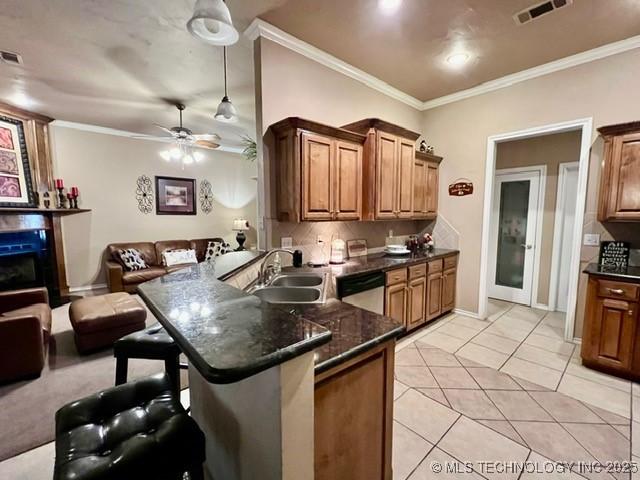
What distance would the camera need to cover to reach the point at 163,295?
120cm

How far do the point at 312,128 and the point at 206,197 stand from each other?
473cm

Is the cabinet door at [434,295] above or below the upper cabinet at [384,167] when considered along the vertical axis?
below

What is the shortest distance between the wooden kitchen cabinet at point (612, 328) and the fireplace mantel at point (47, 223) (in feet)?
23.2

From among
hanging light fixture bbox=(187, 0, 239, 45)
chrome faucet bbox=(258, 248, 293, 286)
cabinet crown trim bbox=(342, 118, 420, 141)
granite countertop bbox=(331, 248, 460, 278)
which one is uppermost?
hanging light fixture bbox=(187, 0, 239, 45)

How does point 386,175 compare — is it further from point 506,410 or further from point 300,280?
point 506,410

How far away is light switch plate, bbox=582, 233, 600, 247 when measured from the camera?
9.99 ft

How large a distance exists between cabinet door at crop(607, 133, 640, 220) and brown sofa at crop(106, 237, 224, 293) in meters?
5.75

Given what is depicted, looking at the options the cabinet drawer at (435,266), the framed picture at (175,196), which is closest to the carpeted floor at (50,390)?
the cabinet drawer at (435,266)

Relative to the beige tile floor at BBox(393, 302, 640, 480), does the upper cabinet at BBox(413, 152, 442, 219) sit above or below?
above

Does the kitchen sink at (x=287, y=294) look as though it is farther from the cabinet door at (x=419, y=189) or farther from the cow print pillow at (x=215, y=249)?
the cow print pillow at (x=215, y=249)

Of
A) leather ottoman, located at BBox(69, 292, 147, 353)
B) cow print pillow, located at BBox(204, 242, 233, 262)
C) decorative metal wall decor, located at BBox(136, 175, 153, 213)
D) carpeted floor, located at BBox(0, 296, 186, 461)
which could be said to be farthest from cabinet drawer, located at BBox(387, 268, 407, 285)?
decorative metal wall decor, located at BBox(136, 175, 153, 213)

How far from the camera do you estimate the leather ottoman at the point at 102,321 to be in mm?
2924

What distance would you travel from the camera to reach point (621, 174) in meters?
2.69

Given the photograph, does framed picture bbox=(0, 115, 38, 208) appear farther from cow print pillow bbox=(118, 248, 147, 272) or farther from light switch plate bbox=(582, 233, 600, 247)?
light switch plate bbox=(582, 233, 600, 247)
